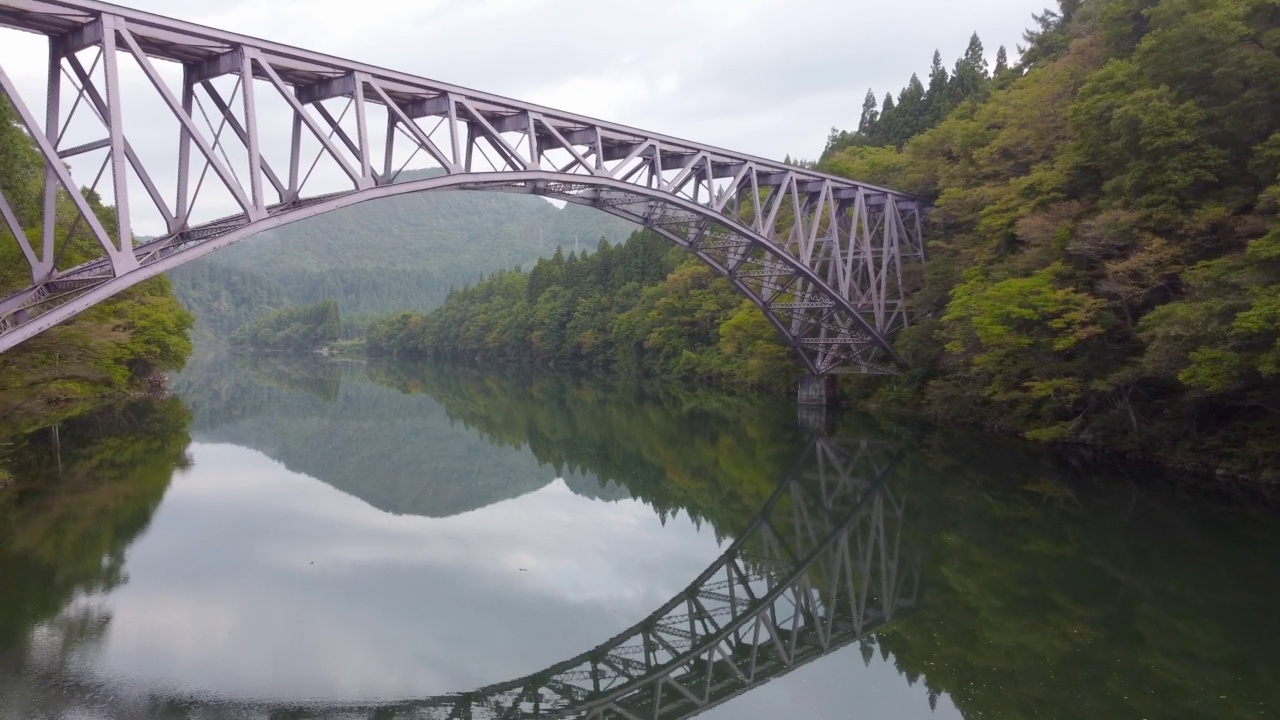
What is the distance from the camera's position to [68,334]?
18.3 m

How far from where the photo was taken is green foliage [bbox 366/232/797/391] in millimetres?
44781

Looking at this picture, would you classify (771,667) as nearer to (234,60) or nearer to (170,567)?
(170,567)

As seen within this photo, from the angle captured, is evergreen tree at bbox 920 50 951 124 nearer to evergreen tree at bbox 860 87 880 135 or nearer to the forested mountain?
evergreen tree at bbox 860 87 880 135

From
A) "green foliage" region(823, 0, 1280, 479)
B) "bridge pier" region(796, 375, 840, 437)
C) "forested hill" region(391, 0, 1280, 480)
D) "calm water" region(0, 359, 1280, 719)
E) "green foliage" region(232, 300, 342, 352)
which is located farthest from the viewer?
"green foliage" region(232, 300, 342, 352)

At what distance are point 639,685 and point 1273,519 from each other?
487 inches

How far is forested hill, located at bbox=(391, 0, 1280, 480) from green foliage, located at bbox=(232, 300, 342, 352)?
10721 cm

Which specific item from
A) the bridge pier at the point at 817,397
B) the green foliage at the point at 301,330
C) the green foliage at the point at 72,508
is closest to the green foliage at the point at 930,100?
the bridge pier at the point at 817,397

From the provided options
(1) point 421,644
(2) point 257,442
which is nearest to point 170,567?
(1) point 421,644

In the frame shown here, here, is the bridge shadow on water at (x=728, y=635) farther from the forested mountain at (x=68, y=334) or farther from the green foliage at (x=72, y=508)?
the forested mountain at (x=68, y=334)

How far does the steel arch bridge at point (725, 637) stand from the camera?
8750 mm

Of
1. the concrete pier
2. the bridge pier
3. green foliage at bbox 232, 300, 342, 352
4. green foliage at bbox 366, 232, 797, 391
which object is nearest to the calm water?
the bridge pier

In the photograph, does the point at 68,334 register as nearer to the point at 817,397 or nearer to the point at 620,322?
the point at 817,397

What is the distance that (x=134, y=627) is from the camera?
1051 cm

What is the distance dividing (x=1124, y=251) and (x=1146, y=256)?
5.97 ft
